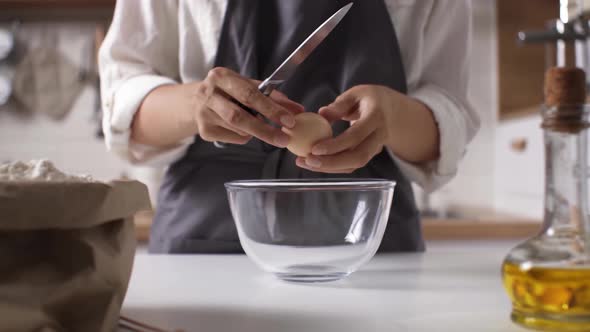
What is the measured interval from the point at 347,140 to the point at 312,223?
0.37ft

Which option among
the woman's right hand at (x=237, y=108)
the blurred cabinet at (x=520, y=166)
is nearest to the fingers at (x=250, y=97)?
the woman's right hand at (x=237, y=108)

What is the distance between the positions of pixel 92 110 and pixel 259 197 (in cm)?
Result: 189

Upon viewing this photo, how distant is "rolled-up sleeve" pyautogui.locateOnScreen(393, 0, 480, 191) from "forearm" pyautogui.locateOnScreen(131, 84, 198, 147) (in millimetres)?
293

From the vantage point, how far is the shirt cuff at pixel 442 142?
0.86m

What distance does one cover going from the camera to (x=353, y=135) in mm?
640

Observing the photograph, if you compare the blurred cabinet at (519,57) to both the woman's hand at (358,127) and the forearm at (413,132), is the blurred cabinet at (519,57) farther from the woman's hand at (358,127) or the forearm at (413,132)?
the woman's hand at (358,127)

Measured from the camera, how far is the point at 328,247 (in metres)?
0.57

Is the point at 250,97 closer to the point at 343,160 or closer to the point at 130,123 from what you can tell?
the point at 343,160

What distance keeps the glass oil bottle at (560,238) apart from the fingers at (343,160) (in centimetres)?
24

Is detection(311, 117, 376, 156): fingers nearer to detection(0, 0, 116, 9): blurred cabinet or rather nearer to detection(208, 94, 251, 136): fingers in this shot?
detection(208, 94, 251, 136): fingers

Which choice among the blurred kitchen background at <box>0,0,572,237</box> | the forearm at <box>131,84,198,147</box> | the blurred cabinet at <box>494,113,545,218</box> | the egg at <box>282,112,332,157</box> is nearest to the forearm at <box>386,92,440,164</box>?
the egg at <box>282,112,332,157</box>

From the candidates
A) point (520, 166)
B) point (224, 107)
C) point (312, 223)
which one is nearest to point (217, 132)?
point (224, 107)

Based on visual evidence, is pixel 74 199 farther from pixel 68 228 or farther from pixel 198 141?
pixel 198 141

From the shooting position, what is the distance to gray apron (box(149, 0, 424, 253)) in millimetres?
877
